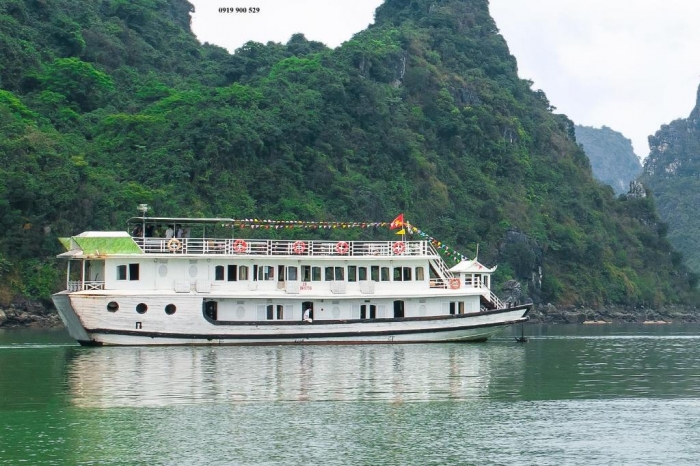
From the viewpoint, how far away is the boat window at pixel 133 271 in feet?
122

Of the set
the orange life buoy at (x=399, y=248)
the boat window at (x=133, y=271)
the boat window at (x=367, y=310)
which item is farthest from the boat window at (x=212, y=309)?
the orange life buoy at (x=399, y=248)

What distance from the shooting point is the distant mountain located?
13462 cm

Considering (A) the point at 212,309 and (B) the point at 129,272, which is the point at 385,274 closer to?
(A) the point at 212,309

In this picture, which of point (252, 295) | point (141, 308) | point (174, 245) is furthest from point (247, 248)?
point (141, 308)

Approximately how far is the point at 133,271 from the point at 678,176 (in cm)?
12550

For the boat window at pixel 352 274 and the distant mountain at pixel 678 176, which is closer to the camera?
the boat window at pixel 352 274

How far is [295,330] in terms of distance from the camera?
1502 inches

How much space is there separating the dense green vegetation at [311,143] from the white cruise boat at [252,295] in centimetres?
1868

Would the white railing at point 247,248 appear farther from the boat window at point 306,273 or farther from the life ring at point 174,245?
the boat window at point 306,273

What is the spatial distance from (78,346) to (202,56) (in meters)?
56.7

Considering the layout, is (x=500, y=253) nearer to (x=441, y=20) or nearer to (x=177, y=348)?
(x=441, y=20)

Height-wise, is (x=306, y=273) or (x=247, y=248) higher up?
(x=247, y=248)

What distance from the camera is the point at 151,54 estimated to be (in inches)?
3334

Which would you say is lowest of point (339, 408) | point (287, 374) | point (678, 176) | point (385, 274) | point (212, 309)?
point (339, 408)
